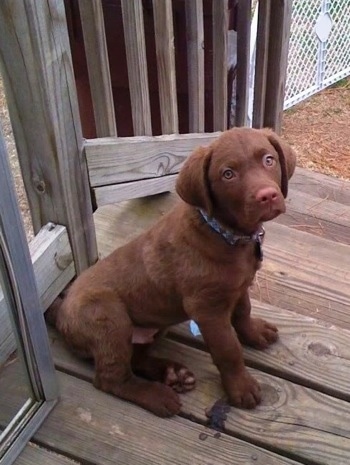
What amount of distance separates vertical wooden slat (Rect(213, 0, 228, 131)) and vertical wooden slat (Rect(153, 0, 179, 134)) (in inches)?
13.6

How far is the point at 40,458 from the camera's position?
6.72ft

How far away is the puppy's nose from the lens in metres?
1.77

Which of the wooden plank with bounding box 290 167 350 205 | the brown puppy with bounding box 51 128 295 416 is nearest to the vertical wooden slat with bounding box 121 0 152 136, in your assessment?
the brown puppy with bounding box 51 128 295 416

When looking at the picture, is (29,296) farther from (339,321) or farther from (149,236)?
(339,321)

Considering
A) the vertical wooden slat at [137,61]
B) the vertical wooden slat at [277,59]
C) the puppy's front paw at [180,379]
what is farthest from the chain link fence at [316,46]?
the puppy's front paw at [180,379]

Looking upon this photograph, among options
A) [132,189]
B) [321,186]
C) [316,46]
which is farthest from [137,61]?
[316,46]

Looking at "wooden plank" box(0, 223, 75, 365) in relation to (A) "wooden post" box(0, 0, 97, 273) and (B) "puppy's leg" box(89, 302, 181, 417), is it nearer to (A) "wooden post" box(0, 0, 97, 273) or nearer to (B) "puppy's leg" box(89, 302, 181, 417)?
(A) "wooden post" box(0, 0, 97, 273)

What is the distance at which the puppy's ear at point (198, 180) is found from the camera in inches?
74.9

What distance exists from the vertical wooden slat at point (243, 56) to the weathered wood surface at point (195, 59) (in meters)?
0.42

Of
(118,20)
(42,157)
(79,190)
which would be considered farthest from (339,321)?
(118,20)

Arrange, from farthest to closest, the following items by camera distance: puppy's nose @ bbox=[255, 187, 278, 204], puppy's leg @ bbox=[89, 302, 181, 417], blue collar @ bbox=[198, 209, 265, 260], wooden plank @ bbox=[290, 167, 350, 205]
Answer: wooden plank @ bbox=[290, 167, 350, 205] < puppy's leg @ bbox=[89, 302, 181, 417] < blue collar @ bbox=[198, 209, 265, 260] < puppy's nose @ bbox=[255, 187, 278, 204]

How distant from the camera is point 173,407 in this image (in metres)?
2.13

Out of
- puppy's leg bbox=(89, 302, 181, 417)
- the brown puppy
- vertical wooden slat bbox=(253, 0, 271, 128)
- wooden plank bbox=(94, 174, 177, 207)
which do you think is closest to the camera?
the brown puppy

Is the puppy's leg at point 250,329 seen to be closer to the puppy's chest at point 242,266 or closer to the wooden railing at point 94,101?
the puppy's chest at point 242,266
